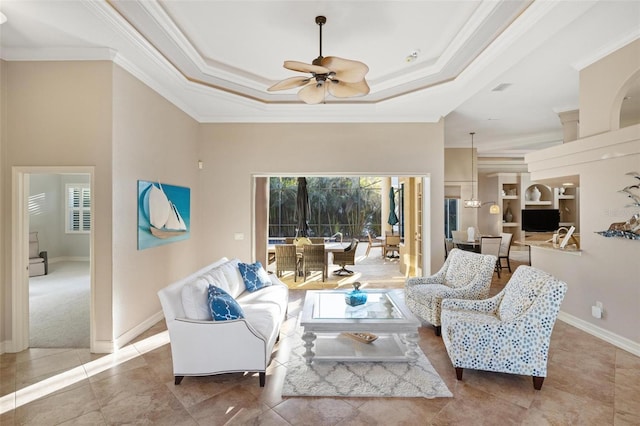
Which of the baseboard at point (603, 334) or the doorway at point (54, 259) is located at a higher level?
the doorway at point (54, 259)

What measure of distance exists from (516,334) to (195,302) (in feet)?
→ 9.38

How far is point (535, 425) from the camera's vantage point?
224cm

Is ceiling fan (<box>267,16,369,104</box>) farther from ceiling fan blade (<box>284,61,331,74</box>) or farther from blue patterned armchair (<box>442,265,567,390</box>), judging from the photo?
blue patterned armchair (<box>442,265,567,390</box>)

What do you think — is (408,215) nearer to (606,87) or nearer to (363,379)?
(606,87)

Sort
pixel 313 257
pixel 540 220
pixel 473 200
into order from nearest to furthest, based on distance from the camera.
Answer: pixel 313 257 < pixel 473 200 < pixel 540 220

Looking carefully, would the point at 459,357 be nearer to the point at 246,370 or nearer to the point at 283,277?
the point at 246,370

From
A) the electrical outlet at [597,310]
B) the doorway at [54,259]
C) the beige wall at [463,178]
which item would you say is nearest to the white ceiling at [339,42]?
the doorway at [54,259]

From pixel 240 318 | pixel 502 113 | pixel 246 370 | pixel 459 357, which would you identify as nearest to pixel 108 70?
pixel 240 318

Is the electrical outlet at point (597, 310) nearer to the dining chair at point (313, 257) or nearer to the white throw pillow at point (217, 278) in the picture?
the dining chair at point (313, 257)

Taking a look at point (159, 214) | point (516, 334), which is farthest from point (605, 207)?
point (159, 214)

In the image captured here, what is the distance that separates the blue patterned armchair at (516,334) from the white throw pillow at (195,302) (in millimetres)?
2283

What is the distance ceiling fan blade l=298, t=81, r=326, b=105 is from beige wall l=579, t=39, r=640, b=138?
351 centimetres

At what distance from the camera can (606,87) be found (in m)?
3.76

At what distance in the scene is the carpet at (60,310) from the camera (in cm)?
362
